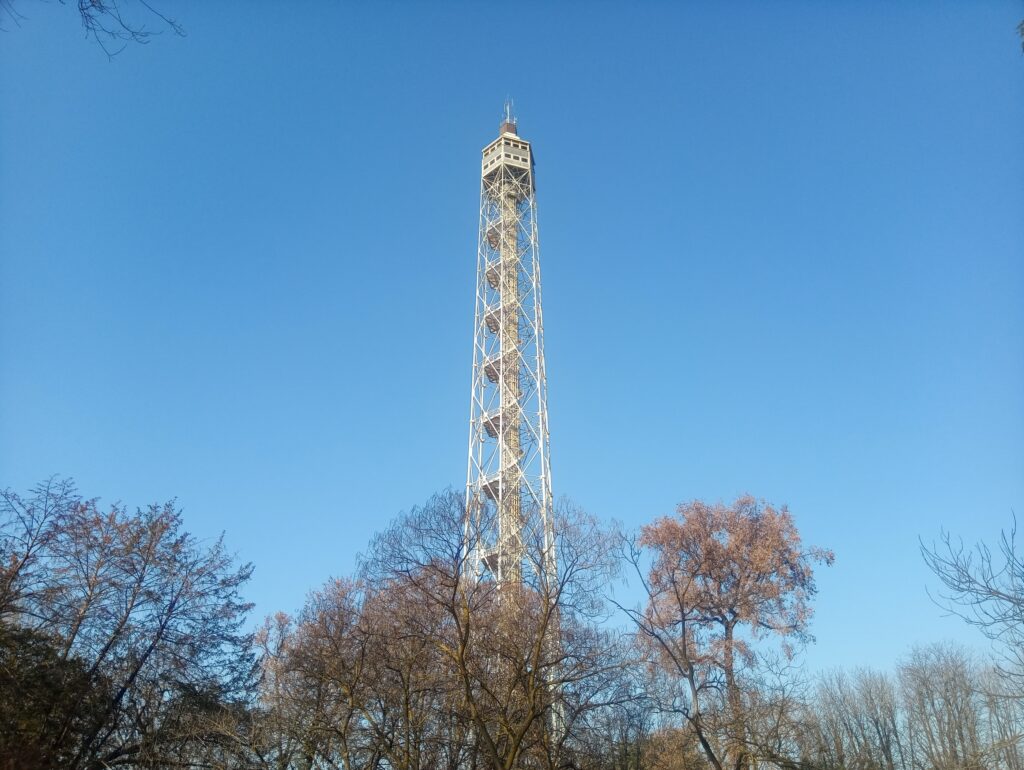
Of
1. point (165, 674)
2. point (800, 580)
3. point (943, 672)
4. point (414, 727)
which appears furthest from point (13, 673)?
point (943, 672)

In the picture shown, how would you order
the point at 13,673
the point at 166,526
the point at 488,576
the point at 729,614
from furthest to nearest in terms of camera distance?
the point at 729,614 → the point at 488,576 → the point at 166,526 → the point at 13,673

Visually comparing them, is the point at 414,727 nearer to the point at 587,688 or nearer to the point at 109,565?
the point at 587,688

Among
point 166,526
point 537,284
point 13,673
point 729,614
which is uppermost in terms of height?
point 537,284

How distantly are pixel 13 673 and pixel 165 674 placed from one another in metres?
2.90

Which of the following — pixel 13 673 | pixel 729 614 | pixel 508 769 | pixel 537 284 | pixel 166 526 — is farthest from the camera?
pixel 537 284

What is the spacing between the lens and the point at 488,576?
1883 cm

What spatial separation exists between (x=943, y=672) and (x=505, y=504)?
17.4 m

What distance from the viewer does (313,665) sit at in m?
15.4

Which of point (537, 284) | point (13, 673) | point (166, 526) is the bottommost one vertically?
point (13, 673)

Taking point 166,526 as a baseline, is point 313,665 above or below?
below

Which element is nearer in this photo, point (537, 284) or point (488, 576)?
point (488, 576)

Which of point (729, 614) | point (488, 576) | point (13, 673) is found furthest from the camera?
point (729, 614)

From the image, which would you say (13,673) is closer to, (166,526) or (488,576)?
(166,526)

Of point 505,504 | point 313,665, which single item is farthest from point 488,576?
point 313,665
